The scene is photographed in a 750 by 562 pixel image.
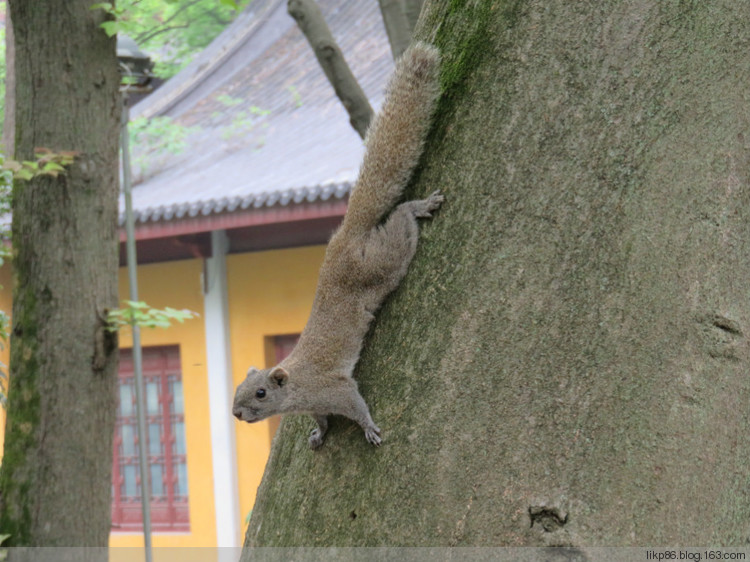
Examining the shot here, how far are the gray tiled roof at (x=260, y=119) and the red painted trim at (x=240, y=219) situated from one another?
0.06 m

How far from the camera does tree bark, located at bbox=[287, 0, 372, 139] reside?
4.21 metres

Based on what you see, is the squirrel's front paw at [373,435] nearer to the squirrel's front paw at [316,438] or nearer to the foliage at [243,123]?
the squirrel's front paw at [316,438]

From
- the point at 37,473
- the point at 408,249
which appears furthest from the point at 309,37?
the point at 408,249

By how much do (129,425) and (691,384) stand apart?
25.8ft

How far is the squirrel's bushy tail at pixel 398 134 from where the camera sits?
1.59 metres

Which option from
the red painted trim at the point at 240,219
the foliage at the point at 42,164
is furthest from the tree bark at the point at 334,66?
the red painted trim at the point at 240,219

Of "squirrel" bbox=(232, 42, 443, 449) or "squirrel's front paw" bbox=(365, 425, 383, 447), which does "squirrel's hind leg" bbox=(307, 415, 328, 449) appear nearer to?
"squirrel" bbox=(232, 42, 443, 449)

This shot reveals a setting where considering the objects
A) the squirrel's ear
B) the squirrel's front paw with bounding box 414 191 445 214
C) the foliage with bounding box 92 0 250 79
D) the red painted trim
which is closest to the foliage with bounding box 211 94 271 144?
the red painted trim

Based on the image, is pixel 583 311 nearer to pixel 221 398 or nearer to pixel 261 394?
pixel 261 394

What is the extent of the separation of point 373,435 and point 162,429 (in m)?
7.21

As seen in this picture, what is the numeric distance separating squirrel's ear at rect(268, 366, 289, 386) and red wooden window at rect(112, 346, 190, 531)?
6158 millimetres

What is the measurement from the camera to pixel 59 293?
141 inches

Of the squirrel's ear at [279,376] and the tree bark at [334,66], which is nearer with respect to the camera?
the squirrel's ear at [279,376]

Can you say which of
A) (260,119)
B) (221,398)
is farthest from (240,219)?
(260,119)
